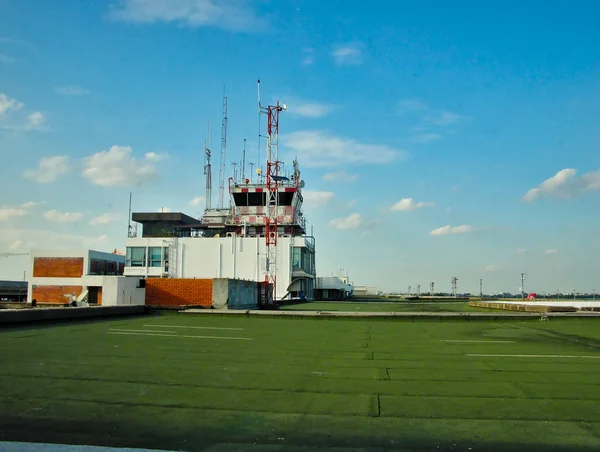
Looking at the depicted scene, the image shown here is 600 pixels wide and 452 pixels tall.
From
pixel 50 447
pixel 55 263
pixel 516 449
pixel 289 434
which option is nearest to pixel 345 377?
pixel 289 434

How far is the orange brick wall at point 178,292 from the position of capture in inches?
1156

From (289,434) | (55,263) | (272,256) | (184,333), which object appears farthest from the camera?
(55,263)

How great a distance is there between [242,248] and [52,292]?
1136 inches

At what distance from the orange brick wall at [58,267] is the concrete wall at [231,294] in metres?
47.8

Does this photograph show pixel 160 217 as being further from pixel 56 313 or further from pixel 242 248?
pixel 56 313

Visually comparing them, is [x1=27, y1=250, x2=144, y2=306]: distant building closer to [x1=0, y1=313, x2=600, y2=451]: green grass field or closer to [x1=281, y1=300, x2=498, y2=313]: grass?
[x1=281, y1=300, x2=498, y2=313]: grass

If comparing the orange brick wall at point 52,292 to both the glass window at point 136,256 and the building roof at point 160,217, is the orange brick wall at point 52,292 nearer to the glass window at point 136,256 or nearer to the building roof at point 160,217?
the glass window at point 136,256

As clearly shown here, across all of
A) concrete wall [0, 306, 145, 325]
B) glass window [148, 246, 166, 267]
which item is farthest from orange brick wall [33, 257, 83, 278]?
concrete wall [0, 306, 145, 325]

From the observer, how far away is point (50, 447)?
16.0ft

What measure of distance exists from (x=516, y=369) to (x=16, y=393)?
370 inches

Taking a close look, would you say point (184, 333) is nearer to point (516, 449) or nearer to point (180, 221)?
point (516, 449)

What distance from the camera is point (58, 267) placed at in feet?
233

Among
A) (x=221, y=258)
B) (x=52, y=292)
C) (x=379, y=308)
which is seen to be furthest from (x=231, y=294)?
(x=52, y=292)

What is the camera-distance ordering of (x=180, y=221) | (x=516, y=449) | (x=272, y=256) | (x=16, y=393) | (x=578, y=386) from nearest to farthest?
1. (x=516, y=449)
2. (x=16, y=393)
3. (x=578, y=386)
4. (x=272, y=256)
5. (x=180, y=221)
